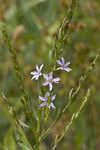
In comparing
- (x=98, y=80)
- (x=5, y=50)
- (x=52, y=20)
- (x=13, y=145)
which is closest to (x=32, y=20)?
(x=52, y=20)

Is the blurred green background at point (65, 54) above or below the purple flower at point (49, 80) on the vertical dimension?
above

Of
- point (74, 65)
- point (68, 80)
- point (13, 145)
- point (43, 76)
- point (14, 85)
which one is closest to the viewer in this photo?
point (43, 76)

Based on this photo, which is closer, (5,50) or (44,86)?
(44,86)

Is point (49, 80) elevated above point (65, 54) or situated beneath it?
situated beneath

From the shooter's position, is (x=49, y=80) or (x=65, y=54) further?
(x=65, y=54)

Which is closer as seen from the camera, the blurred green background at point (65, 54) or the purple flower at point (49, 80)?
the purple flower at point (49, 80)

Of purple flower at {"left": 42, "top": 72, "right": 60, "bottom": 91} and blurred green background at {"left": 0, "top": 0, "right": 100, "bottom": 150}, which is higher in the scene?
blurred green background at {"left": 0, "top": 0, "right": 100, "bottom": 150}

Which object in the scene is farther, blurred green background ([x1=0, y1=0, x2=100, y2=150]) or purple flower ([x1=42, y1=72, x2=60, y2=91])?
blurred green background ([x1=0, y1=0, x2=100, y2=150])

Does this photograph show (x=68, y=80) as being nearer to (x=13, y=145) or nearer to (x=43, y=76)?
(x=13, y=145)
